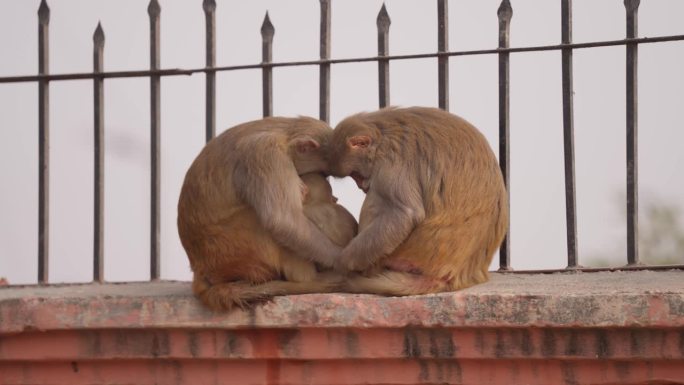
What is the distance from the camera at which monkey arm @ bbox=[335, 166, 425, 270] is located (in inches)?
185

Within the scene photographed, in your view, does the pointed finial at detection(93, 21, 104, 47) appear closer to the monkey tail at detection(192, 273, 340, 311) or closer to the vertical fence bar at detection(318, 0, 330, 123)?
the vertical fence bar at detection(318, 0, 330, 123)

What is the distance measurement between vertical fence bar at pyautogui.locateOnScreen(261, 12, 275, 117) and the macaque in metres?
0.97

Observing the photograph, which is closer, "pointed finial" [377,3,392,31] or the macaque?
the macaque

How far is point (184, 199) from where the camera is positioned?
5.04 m

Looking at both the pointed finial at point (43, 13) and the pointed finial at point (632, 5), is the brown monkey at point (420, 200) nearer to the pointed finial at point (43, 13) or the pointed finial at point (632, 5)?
the pointed finial at point (632, 5)

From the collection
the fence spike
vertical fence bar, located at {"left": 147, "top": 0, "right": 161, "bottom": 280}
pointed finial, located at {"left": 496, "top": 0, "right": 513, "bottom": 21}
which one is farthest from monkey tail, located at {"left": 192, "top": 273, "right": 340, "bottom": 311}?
pointed finial, located at {"left": 496, "top": 0, "right": 513, "bottom": 21}

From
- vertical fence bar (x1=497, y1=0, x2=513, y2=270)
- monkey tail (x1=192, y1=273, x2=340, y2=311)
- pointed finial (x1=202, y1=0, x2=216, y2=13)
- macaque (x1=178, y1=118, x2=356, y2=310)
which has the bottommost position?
monkey tail (x1=192, y1=273, x2=340, y2=311)

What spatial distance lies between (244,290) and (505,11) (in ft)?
7.29

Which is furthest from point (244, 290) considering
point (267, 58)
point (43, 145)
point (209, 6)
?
point (43, 145)

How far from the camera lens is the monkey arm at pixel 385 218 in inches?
185

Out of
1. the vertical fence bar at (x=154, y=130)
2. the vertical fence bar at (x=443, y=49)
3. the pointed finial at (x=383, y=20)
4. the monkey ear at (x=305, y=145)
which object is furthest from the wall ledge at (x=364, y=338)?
the pointed finial at (x=383, y=20)

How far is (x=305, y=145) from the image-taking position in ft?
16.6

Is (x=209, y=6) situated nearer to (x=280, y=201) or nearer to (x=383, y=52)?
(x=383, y=52)

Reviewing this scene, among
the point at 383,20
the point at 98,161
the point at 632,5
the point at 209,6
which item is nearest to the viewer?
the point at 632,5
